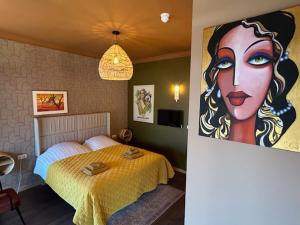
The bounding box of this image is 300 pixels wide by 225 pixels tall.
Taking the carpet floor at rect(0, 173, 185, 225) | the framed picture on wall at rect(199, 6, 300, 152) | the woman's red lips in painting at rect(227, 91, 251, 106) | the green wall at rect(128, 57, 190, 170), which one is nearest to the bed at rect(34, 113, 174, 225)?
the carpet floor at rect(0, 173, 185, 225)

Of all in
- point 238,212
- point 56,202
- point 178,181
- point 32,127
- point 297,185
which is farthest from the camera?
point 178,181

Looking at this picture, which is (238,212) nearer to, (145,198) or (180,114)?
(145,198)

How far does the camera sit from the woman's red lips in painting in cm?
99

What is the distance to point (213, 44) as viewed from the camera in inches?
43.7

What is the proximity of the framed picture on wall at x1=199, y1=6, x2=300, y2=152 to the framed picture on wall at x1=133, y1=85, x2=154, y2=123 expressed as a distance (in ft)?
10.0

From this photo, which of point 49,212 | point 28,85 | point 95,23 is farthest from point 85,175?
point 95,23

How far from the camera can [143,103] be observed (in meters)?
4.35

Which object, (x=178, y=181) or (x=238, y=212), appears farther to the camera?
(x=178, y=181)

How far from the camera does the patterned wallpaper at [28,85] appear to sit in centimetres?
271

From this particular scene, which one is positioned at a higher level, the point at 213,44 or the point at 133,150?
the point at 213,44

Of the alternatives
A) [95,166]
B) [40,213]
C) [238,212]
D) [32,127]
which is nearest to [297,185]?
[238,212]

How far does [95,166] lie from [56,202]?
973mm

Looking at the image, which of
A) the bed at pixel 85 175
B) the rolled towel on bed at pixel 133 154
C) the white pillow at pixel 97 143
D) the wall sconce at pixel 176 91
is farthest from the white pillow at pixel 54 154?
the wall sconce at pixel 176 91

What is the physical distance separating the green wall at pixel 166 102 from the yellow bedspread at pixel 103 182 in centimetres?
85
